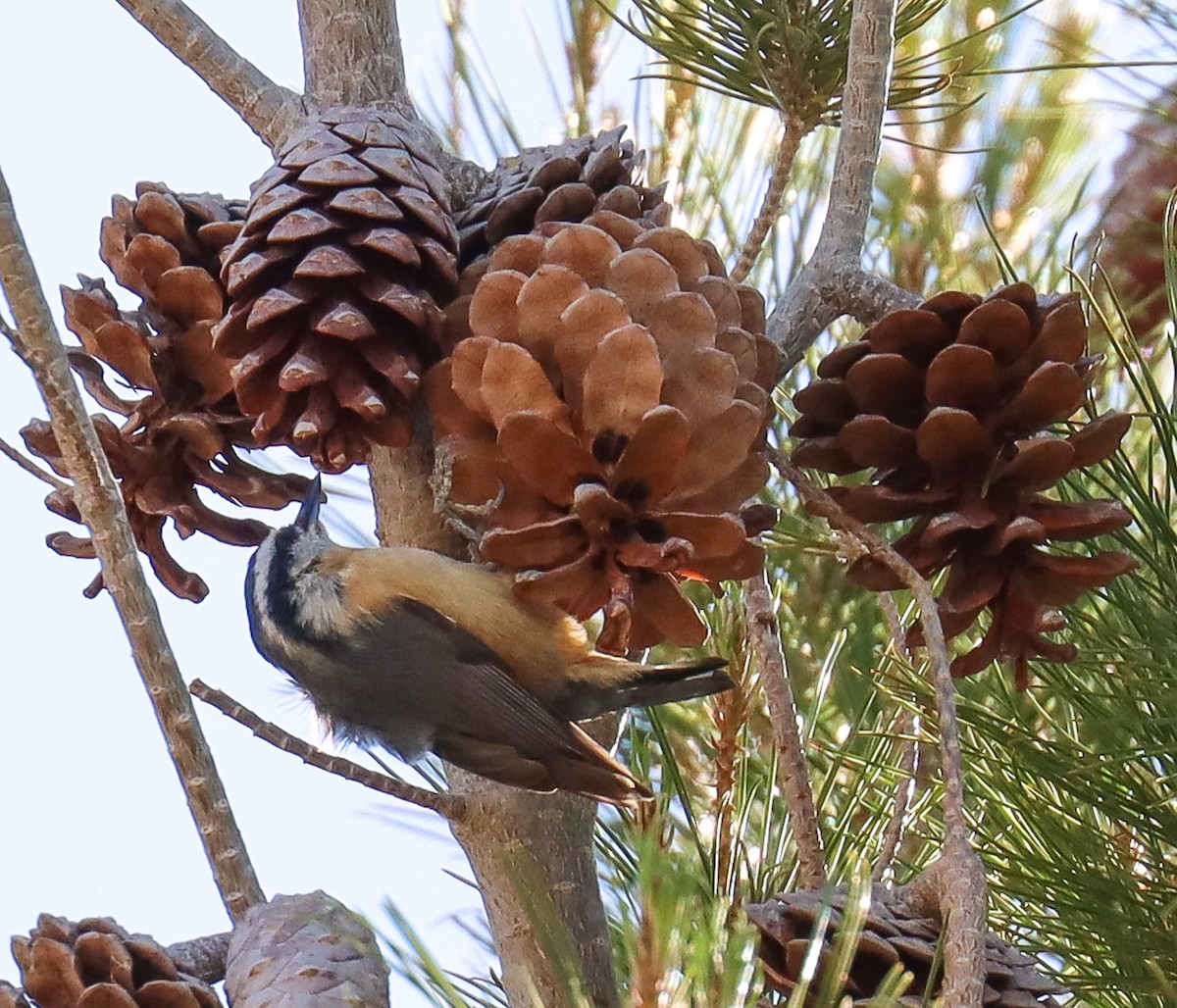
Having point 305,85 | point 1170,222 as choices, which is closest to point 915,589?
point 1170,222

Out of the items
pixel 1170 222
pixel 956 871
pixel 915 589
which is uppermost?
pixel 1170 222

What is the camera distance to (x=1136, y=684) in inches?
33.0

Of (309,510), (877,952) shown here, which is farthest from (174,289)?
(877,952)

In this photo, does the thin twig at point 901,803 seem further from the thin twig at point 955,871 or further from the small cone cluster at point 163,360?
the small cone cluster at point 163,360

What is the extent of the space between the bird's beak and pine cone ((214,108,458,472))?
284mm

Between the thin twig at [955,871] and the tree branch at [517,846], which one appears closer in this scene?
the thin twig at [955,871]

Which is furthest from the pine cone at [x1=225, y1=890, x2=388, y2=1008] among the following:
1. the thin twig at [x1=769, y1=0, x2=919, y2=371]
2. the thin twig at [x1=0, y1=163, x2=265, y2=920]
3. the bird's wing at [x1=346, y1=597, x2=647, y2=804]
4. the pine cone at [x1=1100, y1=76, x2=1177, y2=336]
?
the pine cone at [x1=1100, y1=76, x2=1177, y2=336]

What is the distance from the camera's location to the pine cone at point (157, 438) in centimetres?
88

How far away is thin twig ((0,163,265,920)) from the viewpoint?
68cm

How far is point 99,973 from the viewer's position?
0.81 meters

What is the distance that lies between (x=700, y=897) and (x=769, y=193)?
1.44 feet

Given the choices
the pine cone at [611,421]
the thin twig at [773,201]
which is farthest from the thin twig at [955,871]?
the thin twig at [773,201]

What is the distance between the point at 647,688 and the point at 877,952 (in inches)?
11.3

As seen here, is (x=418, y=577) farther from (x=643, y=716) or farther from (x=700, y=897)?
(x=643, y=716)
